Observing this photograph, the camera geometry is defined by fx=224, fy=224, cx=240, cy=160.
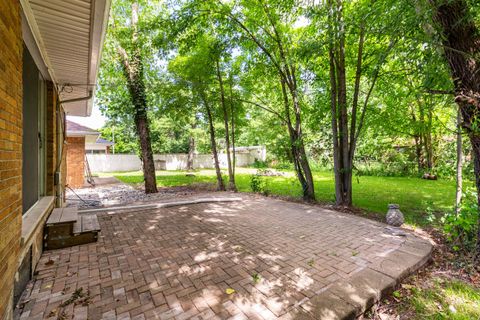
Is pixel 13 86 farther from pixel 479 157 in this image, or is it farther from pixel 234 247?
pixel 479 157

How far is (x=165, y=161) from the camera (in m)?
22.3

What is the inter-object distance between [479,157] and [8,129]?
4950 mm

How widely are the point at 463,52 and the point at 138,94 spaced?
26.8ft

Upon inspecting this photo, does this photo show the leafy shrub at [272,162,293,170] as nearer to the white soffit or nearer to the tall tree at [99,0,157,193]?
the tall tree at [99,0,157,193]

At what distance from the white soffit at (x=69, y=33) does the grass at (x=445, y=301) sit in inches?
172

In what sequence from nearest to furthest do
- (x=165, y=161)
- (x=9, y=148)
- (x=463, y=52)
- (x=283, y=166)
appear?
(x=9, y=148) < (x=463, y=52) < (x=283, y=166) < (x=165, y=161)

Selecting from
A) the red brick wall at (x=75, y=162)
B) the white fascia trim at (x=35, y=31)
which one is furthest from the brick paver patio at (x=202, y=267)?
the red brick wall at (x=75, y=162)

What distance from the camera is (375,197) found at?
24.8 feet

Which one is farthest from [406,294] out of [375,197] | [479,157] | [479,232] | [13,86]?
[375,197]

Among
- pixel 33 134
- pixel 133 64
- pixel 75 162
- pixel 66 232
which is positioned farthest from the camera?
pixel 75 162

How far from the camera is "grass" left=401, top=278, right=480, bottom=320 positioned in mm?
2064

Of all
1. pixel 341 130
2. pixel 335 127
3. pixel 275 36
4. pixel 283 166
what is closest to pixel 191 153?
pixel 283 166

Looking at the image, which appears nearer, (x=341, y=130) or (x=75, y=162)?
(x=341, y=130)

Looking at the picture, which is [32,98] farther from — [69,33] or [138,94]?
[138,94]
